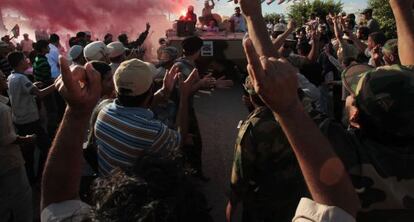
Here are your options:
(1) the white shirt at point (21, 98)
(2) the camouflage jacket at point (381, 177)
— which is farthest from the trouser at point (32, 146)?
(2) the camouflage jacket at point (381, 177)

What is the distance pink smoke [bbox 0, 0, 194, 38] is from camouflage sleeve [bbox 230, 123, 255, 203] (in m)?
15.4

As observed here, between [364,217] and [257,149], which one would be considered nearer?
[364,217]

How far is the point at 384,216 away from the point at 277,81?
28.7 inches

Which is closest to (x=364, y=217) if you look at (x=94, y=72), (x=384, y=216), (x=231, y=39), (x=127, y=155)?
(x=384, y=216)

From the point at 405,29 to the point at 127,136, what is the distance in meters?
1.56

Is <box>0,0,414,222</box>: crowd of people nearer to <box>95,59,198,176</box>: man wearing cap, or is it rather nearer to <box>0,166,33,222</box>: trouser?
<box>95,59,198,176</box>: man wearing cap

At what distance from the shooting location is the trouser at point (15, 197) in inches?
121

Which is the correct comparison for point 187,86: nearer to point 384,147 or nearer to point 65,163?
→ point 65,163

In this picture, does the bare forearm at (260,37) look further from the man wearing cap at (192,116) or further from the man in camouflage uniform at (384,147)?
the man wearing cap at (192,116)

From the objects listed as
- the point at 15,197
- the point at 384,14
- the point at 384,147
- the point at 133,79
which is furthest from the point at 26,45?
the point at 384,147

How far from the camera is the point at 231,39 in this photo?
1050 cm

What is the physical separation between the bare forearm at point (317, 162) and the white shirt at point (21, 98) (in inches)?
162

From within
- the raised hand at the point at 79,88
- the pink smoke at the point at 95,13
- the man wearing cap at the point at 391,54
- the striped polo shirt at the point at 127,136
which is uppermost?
the pink smoke at the point at 95,13

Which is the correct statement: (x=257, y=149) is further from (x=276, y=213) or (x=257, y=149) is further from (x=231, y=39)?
(x=231, y=39)
